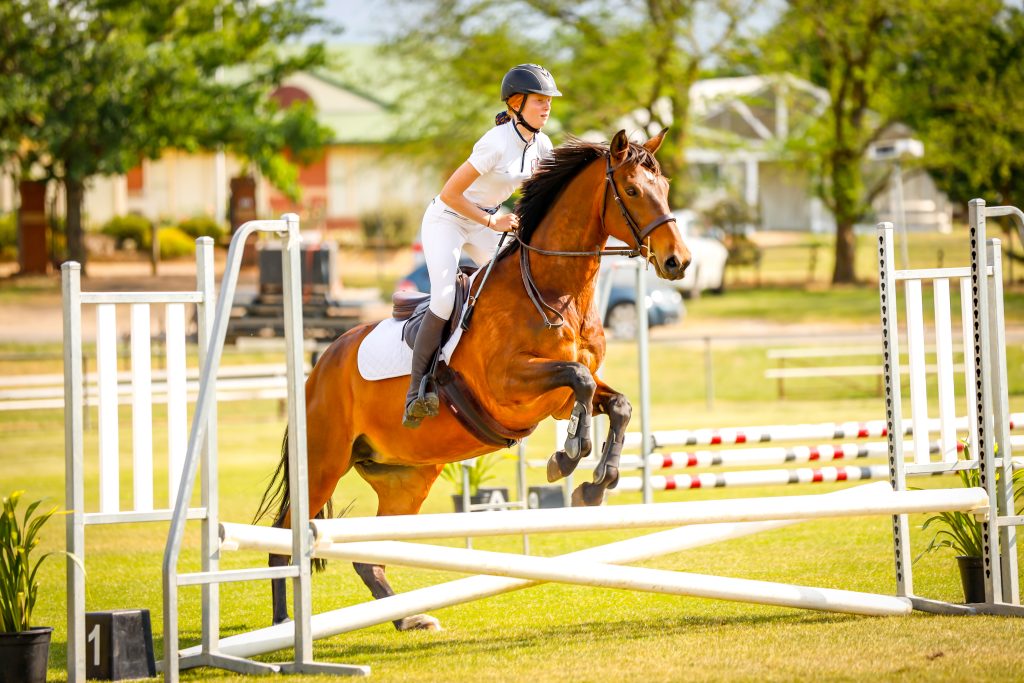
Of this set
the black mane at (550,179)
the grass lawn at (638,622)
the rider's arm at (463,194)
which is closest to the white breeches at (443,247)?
the rider's arm at (463,194)

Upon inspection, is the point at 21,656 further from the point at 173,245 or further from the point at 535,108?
the point at 173,245

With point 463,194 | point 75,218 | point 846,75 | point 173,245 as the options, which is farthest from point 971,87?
point 463,194

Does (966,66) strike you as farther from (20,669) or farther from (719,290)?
(20,669)

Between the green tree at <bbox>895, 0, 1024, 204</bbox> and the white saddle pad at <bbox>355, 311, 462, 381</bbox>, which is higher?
the green tree at <bbox>895, 0, 1024, 204</bbox>

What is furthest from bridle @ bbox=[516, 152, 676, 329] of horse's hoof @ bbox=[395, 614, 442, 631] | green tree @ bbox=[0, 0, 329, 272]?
green tree @ bbox=[0, 0, 329, 272]

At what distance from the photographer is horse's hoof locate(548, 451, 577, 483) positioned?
5.63 m

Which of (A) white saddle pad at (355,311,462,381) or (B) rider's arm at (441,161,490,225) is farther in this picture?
(A) white saddle pad at (355,311,462,381)

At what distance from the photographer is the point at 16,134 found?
93.6 feet

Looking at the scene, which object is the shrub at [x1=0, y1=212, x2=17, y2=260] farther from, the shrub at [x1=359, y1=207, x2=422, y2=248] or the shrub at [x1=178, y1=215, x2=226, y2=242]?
the shrub at [x1=359, y1=207, x2=422, y2=248]

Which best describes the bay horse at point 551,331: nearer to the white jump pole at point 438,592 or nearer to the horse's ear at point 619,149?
the horse's ear at point 619,149

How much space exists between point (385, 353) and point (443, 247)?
667 mm

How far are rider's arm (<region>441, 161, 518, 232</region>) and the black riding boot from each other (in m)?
0.51

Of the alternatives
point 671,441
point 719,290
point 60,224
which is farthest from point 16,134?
point 671,441

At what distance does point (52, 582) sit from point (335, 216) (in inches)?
1699
